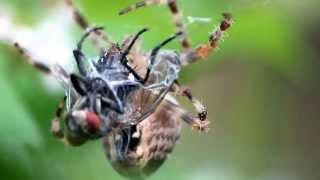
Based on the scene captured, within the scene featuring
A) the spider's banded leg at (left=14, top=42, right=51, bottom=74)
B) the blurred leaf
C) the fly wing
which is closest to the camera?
the fly wing

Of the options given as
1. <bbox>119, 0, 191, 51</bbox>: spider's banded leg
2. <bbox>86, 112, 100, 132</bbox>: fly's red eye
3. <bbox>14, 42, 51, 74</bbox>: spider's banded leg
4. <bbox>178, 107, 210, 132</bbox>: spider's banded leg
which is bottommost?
<bbox>86, 112, 100, 132</bbox>: fly's red eye

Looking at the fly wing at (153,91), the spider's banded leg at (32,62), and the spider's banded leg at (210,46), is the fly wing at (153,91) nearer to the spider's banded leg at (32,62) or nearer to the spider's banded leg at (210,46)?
the spider's banded leg at (210,46)

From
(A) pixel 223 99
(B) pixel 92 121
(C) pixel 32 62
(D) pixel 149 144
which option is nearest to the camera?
(B) pixel 92 121

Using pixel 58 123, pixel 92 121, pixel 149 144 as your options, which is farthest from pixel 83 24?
pixel 92 121

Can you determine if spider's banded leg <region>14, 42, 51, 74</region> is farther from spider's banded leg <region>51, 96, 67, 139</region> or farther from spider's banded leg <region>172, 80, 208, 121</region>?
spider's banded leg <region>172, 80, 208, 121</region>

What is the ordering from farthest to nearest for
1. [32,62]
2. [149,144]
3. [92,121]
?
[32,62]
[149,144]
[92,121]

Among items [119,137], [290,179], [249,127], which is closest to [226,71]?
[249,127]

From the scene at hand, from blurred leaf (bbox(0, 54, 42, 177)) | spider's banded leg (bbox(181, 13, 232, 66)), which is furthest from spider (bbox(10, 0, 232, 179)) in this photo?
blurred leaf (bbox(0, 54, 42, 177))

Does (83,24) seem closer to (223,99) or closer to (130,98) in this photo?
(130,98)

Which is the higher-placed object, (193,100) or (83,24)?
(83,24)
